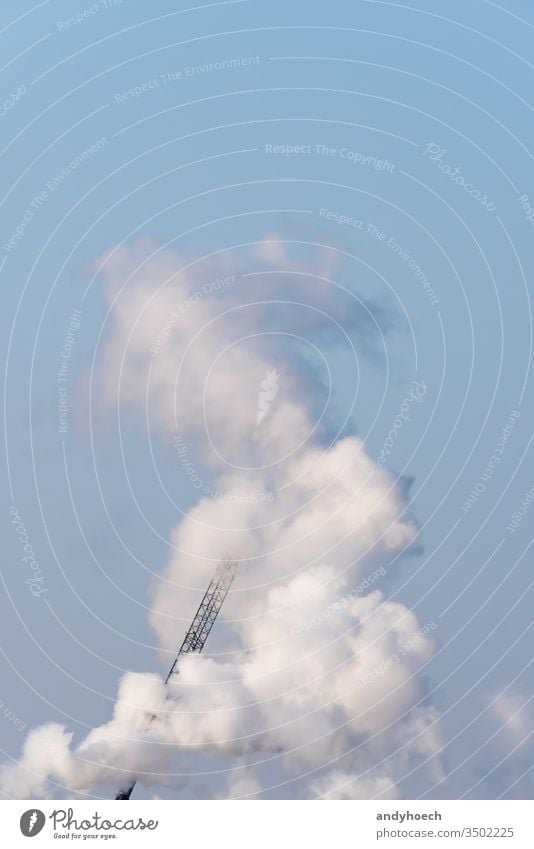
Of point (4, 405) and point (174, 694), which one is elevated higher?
point (4, 405)
